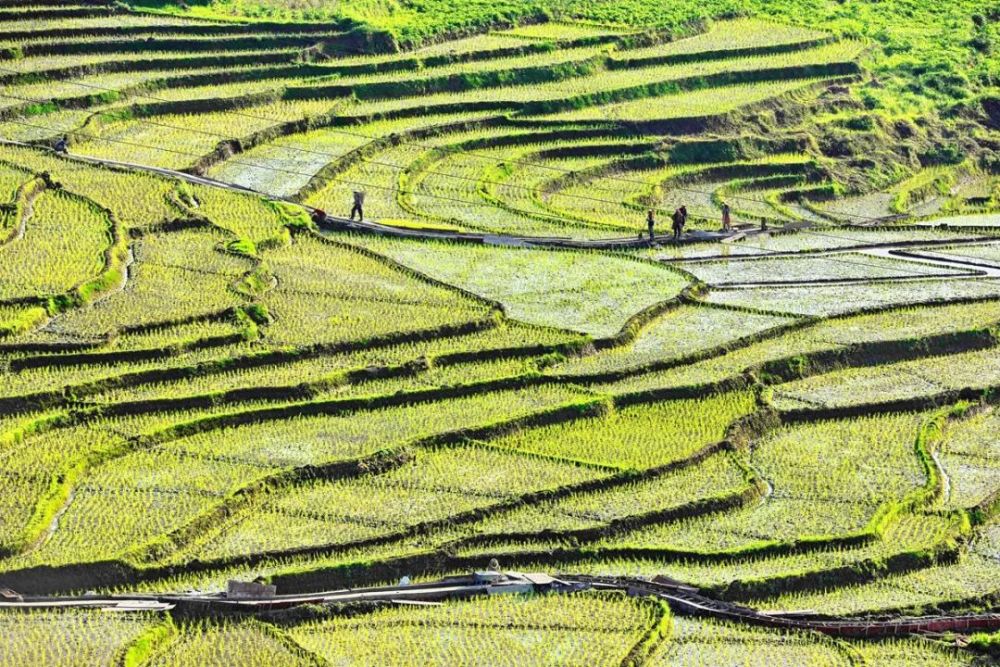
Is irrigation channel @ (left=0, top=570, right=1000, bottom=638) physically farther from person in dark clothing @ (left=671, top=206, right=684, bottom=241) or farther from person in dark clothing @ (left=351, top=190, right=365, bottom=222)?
person in dark clothing @ (left=671, top=206, right=684, bottom=241)

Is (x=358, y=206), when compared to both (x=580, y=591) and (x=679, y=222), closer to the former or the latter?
(x=679, y=222)

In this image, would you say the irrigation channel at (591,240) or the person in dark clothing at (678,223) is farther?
the person in dark clothing at (678,223)

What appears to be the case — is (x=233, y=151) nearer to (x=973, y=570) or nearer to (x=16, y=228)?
(x=16, y=228)

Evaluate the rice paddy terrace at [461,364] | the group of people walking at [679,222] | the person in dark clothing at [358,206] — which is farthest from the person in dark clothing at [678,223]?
the person in dark clothing at [358,206]

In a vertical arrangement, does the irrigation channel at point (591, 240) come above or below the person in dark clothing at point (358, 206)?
below

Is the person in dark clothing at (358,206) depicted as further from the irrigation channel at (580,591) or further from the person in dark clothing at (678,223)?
the irrigation channel at (580,591)
